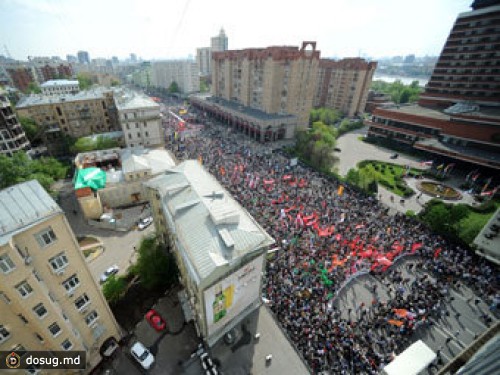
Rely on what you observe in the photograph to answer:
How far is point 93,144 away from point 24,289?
44.1 meters

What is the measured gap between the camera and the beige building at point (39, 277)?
1159 centimetres

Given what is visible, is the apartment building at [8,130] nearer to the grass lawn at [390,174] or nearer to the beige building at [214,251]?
the beige building at [214,251]

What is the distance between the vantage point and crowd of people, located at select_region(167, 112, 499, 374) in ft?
66.1

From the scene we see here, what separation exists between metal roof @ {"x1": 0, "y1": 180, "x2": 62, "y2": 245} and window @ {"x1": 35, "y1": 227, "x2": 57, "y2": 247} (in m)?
0.90

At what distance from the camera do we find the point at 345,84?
3728 inches

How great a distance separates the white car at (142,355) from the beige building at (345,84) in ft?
343

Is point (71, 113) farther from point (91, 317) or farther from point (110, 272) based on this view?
point (91, 317)

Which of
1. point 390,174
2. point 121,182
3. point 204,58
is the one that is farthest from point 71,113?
point 204,58

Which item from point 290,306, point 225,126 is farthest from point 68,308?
point 225,126

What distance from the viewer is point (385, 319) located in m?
21.8

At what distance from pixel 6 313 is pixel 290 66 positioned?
226 feet

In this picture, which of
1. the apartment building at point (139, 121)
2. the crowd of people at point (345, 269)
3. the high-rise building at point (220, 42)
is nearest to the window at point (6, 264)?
the crowd of people at point (345, 269)

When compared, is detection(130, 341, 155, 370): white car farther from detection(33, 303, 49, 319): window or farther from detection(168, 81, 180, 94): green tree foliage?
detection(168, 81, 180, 94): green tree foliage

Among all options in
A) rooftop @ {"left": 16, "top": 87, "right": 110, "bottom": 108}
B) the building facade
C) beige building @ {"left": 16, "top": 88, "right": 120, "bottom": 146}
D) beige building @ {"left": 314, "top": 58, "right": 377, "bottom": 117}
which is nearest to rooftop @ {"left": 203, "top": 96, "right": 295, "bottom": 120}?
beige building @ {"left": 16, "top": 88, "right": 120, "bottom": 146}
